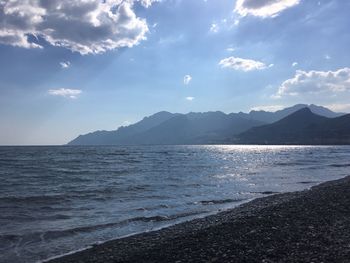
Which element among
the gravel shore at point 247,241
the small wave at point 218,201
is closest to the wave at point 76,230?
the gravel shore at point 247,241

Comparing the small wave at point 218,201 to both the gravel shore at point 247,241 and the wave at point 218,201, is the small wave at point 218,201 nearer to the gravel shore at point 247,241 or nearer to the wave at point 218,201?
the wave at point 218,201

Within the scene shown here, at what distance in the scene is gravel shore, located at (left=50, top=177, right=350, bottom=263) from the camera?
12.4 meters

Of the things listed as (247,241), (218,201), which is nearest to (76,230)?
(247,241)

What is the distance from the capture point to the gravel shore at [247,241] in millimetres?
12430

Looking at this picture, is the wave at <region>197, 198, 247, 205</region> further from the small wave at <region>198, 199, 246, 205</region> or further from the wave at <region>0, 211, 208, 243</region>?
the wave at <region>0, 211, 208, 243</region>

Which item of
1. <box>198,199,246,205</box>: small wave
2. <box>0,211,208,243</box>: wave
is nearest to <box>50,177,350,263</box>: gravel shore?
<box>0,211,208,243</box>: wave

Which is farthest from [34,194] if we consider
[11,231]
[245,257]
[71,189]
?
[245,257]

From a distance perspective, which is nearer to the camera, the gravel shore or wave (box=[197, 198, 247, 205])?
the gravel shore

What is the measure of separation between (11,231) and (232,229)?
11222 millimetres

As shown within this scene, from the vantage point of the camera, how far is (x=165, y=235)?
692 inches

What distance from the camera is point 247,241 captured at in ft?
47.3

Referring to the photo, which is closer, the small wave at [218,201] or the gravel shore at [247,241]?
the gravel shore at [247,241]

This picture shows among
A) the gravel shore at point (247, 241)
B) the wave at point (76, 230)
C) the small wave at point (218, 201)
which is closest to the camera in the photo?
the gravel shore at point (247, 241)

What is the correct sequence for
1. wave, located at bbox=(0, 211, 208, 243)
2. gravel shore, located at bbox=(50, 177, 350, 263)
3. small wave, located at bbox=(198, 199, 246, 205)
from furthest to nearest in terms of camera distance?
small wave, located at bbox=(198, 199, 246, 205) → wave, located at bbox=(0, 211, 208, 243) → gravel shore, located at bbox=(50, 177, 350, 263)
